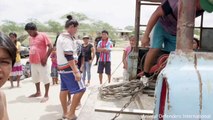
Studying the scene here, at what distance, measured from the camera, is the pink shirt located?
19.7 feet

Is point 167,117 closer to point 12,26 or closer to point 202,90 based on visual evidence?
point 202,90

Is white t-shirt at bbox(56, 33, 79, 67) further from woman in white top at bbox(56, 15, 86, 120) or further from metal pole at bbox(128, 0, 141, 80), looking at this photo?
metal pole at bbox(128, 0, 141, 80)

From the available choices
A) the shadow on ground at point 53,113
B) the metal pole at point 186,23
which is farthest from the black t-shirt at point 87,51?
the metal pole at point 186,23

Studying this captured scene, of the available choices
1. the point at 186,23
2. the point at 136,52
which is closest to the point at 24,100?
the point at 136,52

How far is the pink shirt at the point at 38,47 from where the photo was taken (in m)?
5.99

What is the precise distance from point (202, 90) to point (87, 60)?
6.61 meters

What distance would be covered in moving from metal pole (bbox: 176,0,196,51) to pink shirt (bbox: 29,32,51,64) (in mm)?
4718

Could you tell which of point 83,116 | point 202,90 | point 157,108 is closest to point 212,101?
point 202,90

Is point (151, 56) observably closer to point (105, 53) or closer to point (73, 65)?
point (73, 65)

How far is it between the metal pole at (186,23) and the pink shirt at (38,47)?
4.72 metres

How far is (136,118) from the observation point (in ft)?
9.75

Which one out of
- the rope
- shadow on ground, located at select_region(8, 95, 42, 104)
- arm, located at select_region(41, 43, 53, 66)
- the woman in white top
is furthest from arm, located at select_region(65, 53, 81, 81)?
shadow on ground, located at select_region(8, 95, 42, 104)

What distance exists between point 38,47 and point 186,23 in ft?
15.8

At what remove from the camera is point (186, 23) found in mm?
1572
